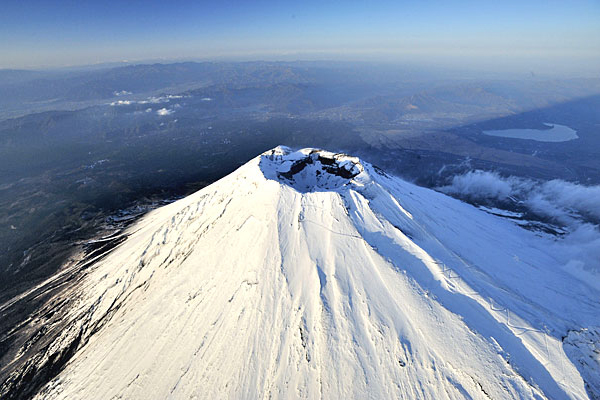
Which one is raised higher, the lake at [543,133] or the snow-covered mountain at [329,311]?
the snow-covered mountain at [329,311]

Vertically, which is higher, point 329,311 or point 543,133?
point 329,311

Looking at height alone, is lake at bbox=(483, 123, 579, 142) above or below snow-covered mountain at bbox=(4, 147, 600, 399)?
below

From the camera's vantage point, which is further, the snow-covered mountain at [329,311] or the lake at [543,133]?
the lake at [543,133]

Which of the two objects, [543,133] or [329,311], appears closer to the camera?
[329,311]

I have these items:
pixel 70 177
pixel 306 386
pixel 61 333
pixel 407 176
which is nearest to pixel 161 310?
pixel 61 333
